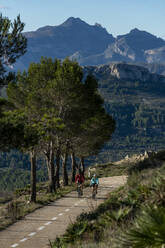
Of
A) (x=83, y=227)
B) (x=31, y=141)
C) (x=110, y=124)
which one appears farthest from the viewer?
(x=110, y=124)

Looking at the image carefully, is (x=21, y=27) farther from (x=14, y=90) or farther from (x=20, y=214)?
(x=14, y=90)

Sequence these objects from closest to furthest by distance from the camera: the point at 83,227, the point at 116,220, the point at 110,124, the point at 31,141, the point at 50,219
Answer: the point at 116,220 → the point at 83,227 → the point at 50,219 → the point at 31,141 → the point at 110,124

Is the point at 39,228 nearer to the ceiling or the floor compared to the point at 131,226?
nearer to the floor

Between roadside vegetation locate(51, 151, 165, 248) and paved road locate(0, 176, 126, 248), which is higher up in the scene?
roadside vegetation locate(51, 151, 165, 248)

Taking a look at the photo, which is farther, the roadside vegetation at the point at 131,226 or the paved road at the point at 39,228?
the paved road at the point at 39,228

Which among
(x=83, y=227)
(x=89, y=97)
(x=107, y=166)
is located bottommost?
(x=107, y=166)

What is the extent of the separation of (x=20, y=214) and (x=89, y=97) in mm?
15500

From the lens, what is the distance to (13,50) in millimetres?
19500

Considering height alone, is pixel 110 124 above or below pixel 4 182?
above

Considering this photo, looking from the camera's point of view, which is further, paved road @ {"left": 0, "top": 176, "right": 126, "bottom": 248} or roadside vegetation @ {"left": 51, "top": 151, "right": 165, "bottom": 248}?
paved road @ {"left": 0, "top": 176, "right": 126, "bottom": 248}

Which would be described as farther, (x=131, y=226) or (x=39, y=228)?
(x=39, y=228)

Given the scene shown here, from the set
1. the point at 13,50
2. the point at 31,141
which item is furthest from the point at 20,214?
the point at 13,50

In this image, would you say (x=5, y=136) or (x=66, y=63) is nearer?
(x=5, y=136)

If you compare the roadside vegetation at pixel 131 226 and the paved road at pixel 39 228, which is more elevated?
the roadside vegetation at pixel 131 226
